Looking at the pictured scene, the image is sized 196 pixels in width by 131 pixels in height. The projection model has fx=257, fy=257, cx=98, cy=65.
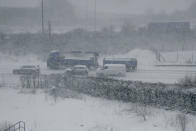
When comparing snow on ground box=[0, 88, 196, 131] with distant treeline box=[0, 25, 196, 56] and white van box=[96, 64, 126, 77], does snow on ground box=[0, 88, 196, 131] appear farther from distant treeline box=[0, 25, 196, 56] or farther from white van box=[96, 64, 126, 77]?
distant treeline box=[0, 25, 196, 56]

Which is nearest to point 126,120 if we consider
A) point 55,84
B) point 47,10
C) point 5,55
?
point 55,84

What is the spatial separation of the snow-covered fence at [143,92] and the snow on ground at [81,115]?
405 mm

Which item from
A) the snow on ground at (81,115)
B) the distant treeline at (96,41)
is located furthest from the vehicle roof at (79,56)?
the snow on ground at (81,115)

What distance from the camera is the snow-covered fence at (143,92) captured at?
1105 cm

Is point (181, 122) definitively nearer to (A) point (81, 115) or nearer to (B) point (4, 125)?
(A) point (81, 115)

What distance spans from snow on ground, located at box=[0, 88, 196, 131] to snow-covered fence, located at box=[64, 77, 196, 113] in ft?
1.33

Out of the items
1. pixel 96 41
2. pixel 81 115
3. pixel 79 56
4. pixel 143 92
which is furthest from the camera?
pixel 96 41

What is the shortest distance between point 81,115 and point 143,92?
3.11m

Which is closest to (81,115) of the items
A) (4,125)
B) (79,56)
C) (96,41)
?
(4,125)

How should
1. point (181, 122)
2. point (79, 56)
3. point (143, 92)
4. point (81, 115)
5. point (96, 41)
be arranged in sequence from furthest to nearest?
point (96, 41) < point (79, 56) < point (143, 92) < point (81, 115) < point (181, 122)

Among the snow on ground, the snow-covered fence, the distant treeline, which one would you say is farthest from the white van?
the distant treeline

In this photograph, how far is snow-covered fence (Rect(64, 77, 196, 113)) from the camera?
1105cm

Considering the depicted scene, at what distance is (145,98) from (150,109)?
2.24ft

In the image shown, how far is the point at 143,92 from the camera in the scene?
465 inches
